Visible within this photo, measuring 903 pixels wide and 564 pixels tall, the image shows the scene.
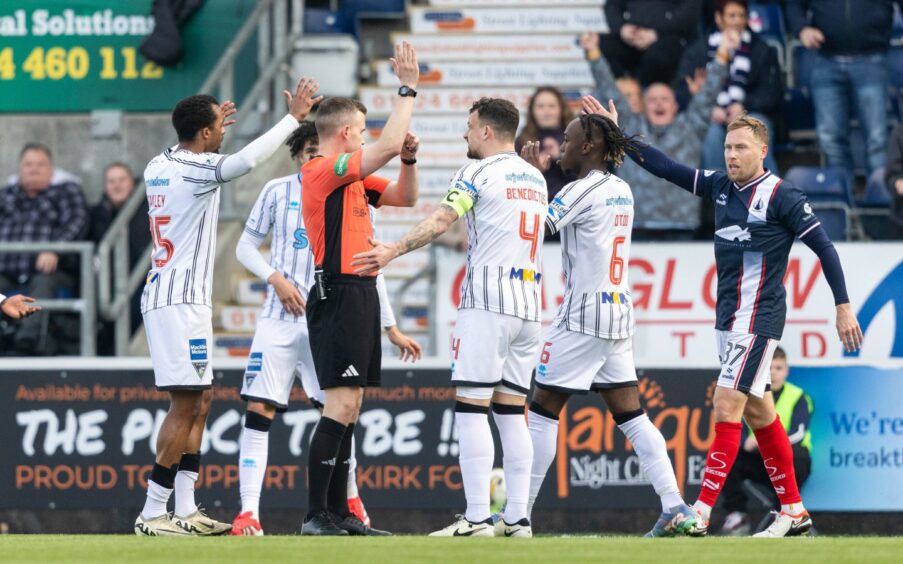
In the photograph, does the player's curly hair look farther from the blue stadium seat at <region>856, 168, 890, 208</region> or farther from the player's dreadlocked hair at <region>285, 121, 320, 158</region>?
the blue stadium seat at <region>856, 168, 890, 208</region>

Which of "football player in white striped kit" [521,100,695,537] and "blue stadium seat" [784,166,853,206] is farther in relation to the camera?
"blue stadium seat" [784,166,853,206]

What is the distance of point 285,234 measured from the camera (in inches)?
419

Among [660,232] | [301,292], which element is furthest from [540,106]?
[301,292]

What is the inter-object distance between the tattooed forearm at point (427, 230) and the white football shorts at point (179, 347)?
159 cm

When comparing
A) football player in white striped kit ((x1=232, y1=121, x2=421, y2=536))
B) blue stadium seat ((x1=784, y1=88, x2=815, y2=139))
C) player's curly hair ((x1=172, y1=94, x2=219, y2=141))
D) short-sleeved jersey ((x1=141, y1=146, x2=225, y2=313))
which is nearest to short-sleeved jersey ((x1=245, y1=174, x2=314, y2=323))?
football player in white striped kit ((x1=232, y1=121, x2=421, y2=536))

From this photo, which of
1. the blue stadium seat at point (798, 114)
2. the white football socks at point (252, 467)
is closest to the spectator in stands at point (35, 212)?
the white football socks at point (252, 467)

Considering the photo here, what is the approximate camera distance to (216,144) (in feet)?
32.2

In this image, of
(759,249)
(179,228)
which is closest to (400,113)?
(179,228)

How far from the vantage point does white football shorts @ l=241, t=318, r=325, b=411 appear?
1045 centimetres

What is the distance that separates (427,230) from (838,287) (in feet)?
7.91

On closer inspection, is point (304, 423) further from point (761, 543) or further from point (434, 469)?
point (761, 543)

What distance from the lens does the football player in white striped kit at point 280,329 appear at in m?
10.4

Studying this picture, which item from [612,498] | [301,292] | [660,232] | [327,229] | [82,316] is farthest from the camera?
[660,232]

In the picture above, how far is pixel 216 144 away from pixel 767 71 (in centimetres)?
716
